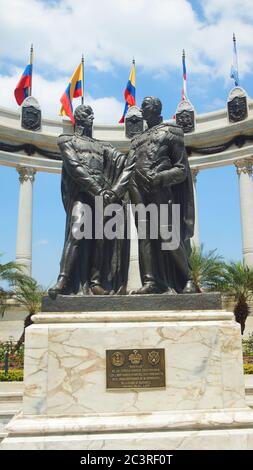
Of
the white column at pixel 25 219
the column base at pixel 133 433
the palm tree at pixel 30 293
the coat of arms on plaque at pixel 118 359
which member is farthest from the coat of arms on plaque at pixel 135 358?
the white column at pixel 25 219

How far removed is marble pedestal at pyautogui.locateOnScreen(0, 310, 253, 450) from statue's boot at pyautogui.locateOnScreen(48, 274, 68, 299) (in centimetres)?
40

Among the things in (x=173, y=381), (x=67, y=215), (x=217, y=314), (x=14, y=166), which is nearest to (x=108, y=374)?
(x=173, y=381)

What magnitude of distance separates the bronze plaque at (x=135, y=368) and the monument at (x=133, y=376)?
15mm

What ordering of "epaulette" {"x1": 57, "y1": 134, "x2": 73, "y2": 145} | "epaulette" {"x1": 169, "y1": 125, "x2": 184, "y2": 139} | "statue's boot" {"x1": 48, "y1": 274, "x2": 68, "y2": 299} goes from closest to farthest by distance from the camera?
"statue's boot" {"x1": 48, "y1": 274, "x2": 68, "y2": 299} < "epaulette" {"x1": 169, "y1": 125, "x2": 184, "y2": 139} < "epaulette" {"x1": 57, "y1": 134, "x2": 73, "y2": 145}

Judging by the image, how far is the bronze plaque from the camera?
21.8 feet

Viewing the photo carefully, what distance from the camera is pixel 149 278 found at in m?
7.89

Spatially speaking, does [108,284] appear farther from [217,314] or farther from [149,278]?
[217,314]

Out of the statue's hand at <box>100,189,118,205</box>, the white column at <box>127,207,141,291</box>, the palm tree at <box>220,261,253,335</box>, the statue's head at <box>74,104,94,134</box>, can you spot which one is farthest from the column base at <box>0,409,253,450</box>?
the palm tree at <box>220,261,253,335</box>

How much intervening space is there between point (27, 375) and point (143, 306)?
213 centimetres

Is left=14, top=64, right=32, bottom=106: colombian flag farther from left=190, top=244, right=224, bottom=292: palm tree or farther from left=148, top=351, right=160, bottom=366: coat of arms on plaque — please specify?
left=148, top=351, right=160, bottom=366: coat of arms on plaque

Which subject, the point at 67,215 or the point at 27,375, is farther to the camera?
the point at 67,215
